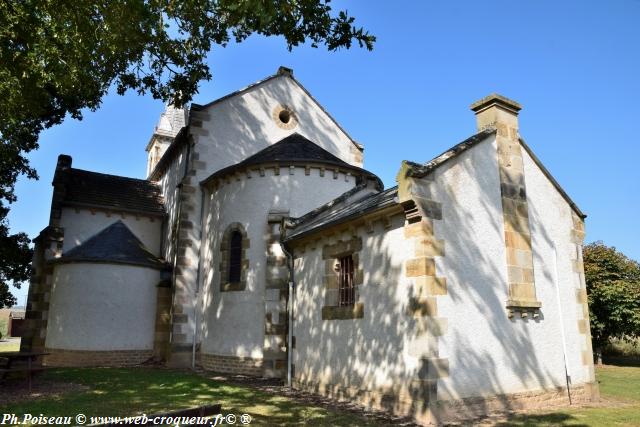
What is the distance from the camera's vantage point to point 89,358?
16.2 m

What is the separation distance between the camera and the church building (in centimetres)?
920

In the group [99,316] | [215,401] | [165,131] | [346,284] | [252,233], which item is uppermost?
[165,131]

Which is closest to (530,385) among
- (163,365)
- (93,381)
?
(93,381)

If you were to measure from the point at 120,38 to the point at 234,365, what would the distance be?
9.93 metres

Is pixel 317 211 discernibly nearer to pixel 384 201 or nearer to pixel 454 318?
pixel 384 201

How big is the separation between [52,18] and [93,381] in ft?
29.1

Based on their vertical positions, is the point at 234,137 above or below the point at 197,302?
above

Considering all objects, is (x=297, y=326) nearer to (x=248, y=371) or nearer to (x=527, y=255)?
(x=248, y=371)

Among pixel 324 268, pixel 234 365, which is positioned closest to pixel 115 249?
pixel 234 365

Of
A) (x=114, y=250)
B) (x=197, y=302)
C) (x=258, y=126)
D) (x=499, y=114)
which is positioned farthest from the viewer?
(x=258, y=126)

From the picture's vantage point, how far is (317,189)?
15828 mm

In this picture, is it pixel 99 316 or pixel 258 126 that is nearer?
pixel 99 316

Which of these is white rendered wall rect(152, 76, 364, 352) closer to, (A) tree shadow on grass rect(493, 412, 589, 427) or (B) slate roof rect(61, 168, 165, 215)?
(B) slate roof rect(61, 168, 165, 215)

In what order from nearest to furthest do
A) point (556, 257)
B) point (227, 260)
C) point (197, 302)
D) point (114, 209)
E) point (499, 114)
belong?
point (499, 114)
point (556, 257)
point (227, 260)
point (197, 302)
point (114, 209)
